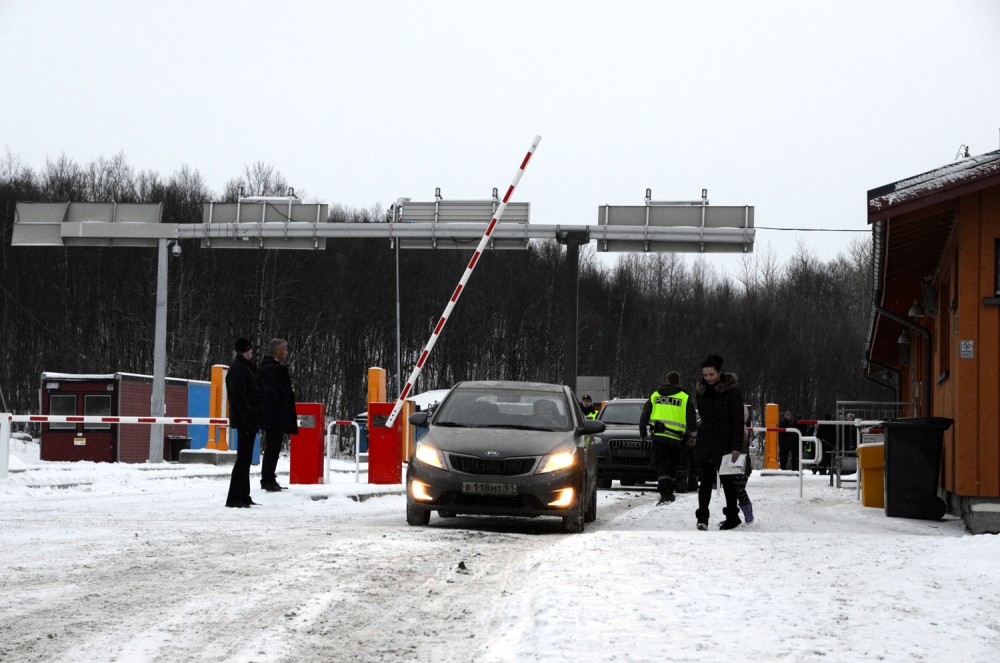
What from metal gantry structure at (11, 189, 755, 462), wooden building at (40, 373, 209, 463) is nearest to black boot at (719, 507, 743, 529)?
metal gantry structure at (11, 189, 755, 462)

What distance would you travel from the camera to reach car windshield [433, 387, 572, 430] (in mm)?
13562

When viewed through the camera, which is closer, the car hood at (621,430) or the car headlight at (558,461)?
the car headlight at (558,461)

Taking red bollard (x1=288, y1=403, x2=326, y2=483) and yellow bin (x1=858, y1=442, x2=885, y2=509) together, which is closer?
yellow bin (x1=858, y1=442, x2=885, y2=509)

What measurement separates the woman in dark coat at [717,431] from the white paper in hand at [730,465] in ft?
0.12

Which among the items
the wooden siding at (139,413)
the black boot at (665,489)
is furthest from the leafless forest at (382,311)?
the black boot at (665,489)

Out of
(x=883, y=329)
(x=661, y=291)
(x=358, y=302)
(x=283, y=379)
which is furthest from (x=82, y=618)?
(x=661, y=291)

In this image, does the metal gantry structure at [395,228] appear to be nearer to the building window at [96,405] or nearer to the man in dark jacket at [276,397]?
the building window at [96,405]

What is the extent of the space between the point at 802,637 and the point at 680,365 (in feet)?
239

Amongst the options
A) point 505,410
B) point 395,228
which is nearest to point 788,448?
point 395,228

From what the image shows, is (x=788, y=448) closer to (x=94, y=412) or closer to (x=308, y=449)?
(x=94, y=412)

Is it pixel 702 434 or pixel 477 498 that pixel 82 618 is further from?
pixel 702 434

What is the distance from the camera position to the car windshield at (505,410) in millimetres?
13562

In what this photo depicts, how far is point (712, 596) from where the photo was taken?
7395 mm

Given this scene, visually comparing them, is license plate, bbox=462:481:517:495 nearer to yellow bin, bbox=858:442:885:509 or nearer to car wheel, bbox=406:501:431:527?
car wheel, bbox=406:501:431:527
